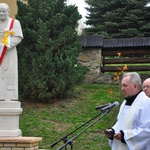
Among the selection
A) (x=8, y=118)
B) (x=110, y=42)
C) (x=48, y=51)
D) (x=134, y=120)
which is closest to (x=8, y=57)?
(x=8, y=118)

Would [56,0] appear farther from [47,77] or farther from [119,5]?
[119,5]

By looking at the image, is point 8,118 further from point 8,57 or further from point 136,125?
point 136,125

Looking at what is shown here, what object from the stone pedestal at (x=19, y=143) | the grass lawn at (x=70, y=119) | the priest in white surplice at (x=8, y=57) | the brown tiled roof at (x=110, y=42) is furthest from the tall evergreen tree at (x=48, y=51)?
the stone pedestal at (x=19, y=143)

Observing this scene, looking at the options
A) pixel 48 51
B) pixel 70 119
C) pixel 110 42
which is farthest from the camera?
pixel 110 42

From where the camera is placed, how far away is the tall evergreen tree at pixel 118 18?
622 inches

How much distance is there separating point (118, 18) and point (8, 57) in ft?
34.6

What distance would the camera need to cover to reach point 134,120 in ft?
12.1

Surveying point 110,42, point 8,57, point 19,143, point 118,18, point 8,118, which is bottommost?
point 19,143

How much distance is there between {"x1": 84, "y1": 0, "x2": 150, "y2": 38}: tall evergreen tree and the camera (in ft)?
51.8

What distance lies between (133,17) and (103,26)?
136 cm

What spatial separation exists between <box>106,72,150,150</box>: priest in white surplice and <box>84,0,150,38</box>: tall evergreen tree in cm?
1215

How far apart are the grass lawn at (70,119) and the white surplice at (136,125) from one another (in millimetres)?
3152

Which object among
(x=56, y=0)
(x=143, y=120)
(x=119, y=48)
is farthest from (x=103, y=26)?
(x=143, y=120)

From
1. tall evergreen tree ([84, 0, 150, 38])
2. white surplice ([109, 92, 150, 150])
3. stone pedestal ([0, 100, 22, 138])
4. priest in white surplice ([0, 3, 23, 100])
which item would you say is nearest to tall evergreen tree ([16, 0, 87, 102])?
priest in white surplice ([0, 3, 23, 100])
